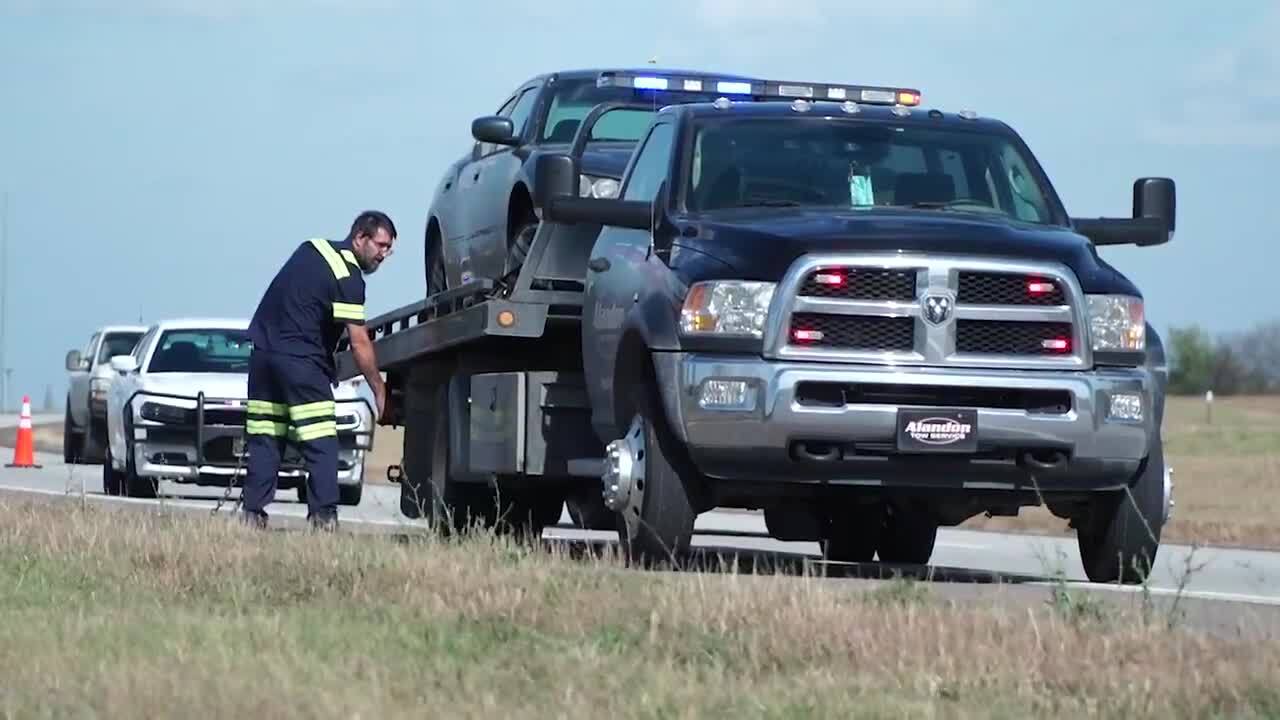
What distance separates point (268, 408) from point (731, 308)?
3.75 metres

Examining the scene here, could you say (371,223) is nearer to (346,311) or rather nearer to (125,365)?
(346,311)

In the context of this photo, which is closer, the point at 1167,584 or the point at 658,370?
the point at 658,370

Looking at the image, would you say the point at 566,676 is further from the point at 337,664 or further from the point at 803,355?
the point at 803,355

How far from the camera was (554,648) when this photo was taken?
8.16 meters

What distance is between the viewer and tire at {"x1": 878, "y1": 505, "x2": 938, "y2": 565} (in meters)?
15.7

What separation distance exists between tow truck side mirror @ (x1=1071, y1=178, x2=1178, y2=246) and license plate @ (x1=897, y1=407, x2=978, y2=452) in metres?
1.89

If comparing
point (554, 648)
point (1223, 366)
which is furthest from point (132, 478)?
point (1223, 366)

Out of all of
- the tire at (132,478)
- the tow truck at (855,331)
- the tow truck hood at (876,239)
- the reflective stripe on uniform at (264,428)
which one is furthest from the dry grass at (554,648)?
the tire at (132,478)

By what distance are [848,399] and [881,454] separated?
28cm

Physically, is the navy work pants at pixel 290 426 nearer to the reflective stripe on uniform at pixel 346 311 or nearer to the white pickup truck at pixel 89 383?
the reflective stripe on uniform at pixel 346 311

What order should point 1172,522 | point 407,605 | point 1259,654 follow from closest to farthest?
1. point 1259,654
2. point 407,605
3. point 1172,522

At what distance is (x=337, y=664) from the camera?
7574 mm

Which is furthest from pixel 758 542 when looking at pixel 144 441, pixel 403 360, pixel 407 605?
pixel 407 605

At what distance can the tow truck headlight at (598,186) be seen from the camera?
15453 mm
